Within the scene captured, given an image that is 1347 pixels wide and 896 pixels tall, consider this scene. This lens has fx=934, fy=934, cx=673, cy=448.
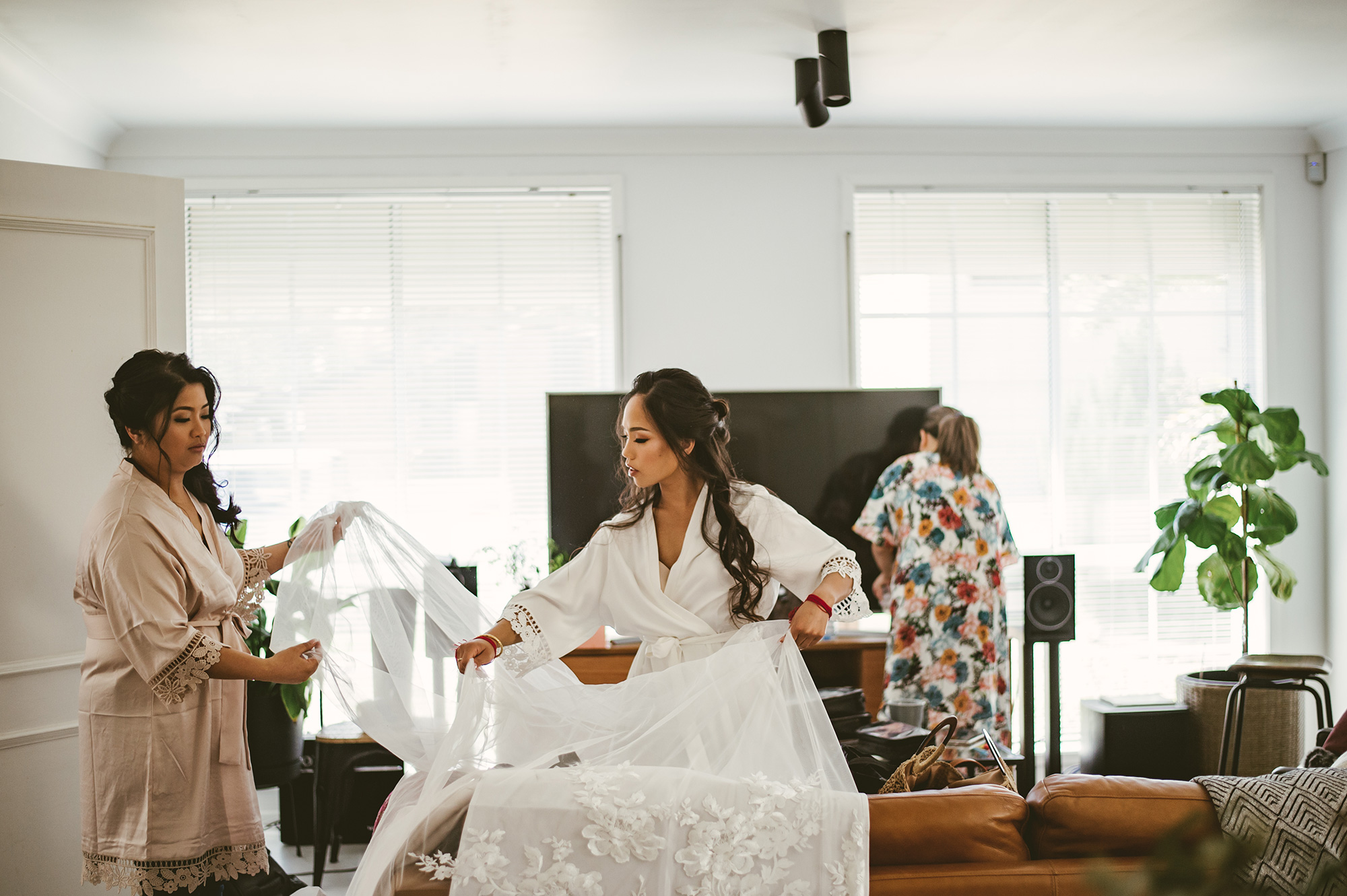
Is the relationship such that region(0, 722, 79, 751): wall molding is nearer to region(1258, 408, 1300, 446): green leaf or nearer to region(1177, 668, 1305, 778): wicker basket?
region(1177, 668, 1305, 778): wicker basket

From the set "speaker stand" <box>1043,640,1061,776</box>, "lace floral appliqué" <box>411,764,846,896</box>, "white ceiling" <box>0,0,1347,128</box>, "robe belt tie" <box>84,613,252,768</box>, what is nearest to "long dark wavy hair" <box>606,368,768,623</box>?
"lace floral appliqué" <box>411,764,846,896</box>

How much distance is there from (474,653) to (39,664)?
160 cm

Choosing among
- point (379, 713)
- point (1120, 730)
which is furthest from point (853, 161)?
point (379, 713)

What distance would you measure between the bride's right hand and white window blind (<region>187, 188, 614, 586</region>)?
2468 mm

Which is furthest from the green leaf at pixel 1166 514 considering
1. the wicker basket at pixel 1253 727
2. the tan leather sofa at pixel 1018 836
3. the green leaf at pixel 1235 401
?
the tan leather sofa at pixel 1018 836

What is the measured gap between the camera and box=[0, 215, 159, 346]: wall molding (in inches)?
112

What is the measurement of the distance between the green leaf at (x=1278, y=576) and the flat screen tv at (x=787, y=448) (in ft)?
5.63

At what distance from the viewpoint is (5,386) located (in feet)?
9.15

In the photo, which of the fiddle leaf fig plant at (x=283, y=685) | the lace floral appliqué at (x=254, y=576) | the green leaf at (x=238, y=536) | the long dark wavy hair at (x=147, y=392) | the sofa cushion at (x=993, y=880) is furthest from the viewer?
the fiddle leaf fig plant at (x=283, y=685)

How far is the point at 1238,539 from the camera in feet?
14.1

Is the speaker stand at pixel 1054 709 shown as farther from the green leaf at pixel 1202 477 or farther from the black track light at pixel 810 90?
the black track light at pixel 810 90

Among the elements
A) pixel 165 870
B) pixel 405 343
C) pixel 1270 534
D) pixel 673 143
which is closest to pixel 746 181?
pixel 673 143

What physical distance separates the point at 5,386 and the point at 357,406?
1.88 meters

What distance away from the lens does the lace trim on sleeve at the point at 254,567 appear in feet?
8.36
